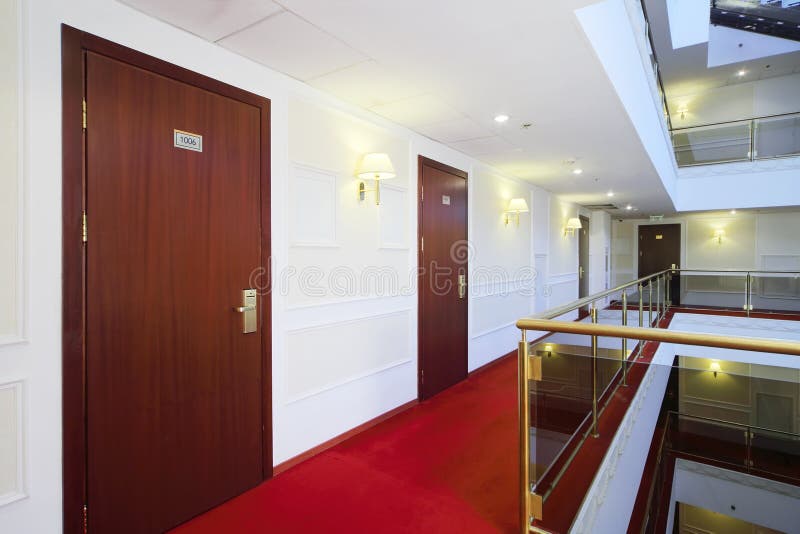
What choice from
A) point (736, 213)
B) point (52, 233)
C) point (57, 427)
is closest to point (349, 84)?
point (52, 233)

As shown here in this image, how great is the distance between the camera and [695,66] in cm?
920

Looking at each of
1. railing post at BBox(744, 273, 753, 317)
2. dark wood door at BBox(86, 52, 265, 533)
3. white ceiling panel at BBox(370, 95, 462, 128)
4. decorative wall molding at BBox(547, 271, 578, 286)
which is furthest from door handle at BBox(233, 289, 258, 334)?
railing post at BBox(744, 273, 753, 317)

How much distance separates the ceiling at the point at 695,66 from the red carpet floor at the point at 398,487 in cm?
848

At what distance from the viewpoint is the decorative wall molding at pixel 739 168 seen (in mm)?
7384

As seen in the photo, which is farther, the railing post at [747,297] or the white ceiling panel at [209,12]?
the railing post at [747,297]

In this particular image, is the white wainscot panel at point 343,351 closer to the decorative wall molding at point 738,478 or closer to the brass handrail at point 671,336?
the brass handrail at point 671,336

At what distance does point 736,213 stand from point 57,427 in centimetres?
1332

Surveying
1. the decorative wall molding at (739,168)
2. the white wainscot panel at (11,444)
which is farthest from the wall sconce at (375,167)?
the decorative wall molding at (739,168)

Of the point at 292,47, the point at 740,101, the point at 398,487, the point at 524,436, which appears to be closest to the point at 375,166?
the point at 292,47

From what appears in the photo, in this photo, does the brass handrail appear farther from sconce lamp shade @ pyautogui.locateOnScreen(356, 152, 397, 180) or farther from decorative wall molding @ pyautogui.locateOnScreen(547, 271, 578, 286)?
decorative wall molding @ pyautogui.locateOnScreen(547, 271, 578, 286)

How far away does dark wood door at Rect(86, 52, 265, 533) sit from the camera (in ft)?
5.96

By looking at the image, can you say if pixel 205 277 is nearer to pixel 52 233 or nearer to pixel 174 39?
pixel 52 233

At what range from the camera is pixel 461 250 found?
14.8 ft

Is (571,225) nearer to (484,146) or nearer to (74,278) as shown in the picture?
(484,146)
